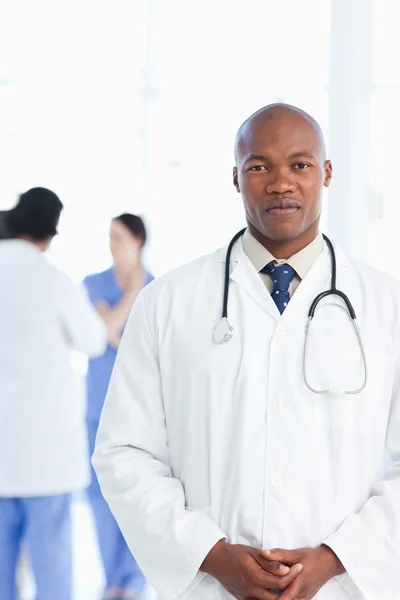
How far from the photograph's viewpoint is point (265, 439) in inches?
46.9

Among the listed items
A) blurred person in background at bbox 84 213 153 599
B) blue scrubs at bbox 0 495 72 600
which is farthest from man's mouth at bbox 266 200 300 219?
blurred person in background at bbox 84 213 153 599

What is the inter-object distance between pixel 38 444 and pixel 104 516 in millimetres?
624

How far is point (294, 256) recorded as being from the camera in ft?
4.18

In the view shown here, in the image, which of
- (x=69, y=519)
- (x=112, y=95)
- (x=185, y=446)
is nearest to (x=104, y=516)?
(x=69, y=519)

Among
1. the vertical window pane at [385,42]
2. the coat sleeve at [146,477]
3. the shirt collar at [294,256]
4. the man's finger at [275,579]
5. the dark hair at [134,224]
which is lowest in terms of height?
the man's finger at [275,579]

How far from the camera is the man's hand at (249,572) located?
1109 millimetres

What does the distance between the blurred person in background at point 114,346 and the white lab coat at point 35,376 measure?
0.54m

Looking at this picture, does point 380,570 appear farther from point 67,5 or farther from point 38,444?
point 67,5

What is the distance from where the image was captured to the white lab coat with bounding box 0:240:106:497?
86.0 inches

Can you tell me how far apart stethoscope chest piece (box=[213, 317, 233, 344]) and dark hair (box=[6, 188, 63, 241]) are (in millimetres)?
1164

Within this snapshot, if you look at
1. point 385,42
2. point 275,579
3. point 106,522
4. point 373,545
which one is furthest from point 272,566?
point 385,42

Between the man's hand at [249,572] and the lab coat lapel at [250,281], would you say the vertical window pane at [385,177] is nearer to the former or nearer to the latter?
the lab coat lapel at [250,281]

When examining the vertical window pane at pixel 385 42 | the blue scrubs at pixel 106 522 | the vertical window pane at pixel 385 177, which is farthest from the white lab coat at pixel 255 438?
the vertical window pane at pixel 385 42

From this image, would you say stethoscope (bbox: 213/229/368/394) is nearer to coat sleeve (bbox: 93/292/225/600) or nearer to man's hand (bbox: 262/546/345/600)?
coat sleeve (bbox: 93/292/225/600)
